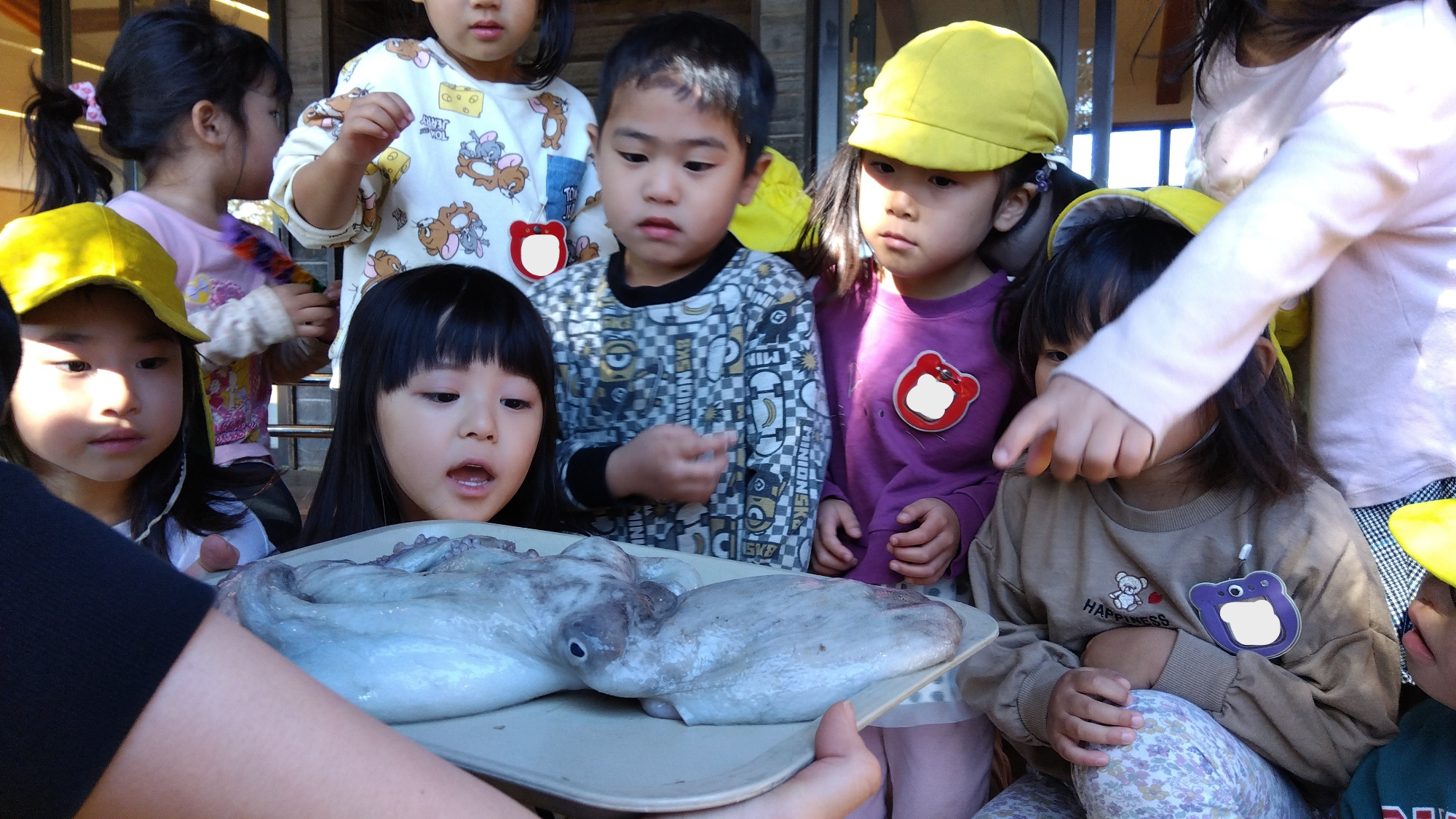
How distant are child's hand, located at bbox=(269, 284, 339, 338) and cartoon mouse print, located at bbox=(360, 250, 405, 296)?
0.11 m

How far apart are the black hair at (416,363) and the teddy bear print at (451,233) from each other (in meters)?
0.37

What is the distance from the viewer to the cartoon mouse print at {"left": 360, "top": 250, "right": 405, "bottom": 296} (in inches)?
80.1

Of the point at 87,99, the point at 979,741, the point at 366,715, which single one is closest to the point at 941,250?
the point at 979,741

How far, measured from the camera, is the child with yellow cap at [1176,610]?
1.24 m

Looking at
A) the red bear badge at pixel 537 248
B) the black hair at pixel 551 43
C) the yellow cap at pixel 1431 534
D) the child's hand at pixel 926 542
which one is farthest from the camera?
the black hair at pixel 551 43

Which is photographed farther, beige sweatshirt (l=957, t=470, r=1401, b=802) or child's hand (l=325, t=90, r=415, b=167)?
child's hand (l=325, t=90, r=415, b=167)

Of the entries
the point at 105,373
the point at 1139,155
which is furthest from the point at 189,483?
the point at 1139,155

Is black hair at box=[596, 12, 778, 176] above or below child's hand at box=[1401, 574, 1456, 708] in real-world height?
above

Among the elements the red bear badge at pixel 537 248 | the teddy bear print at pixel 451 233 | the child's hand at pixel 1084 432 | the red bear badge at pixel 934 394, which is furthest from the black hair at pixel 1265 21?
the teddy bear print at pixel 451 233

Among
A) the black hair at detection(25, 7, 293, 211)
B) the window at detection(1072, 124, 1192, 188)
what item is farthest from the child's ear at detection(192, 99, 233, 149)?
the window at detection(1072, 124, 1192, 188)

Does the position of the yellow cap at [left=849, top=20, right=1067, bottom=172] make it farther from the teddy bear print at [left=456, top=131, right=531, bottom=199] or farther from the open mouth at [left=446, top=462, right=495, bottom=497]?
the open mouth at [left=446, top=462, right=495, bottom=497]

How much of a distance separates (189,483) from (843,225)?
1.29 m

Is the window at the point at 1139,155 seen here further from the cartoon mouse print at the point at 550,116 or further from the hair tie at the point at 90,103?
the hair tie at the point at 90,103

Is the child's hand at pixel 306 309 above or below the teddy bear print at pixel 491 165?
below
